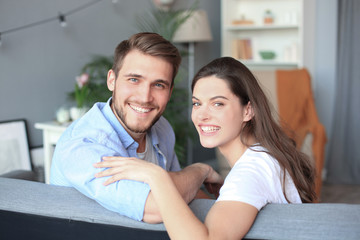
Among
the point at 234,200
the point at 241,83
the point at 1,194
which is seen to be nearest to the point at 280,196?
the point at 234,200

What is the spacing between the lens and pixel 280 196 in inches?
49.6

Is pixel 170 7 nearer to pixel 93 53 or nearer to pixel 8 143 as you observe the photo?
pixel 93 53

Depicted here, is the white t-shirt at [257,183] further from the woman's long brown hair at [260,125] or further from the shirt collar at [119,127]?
the shirt collar at [119,127]

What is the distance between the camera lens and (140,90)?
156 centimetres

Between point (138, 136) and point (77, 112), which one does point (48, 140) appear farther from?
point (138, 136)

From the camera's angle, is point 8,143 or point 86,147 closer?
point 86,147

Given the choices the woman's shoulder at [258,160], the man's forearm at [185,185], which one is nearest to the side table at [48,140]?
the man's forearm at [185,185]

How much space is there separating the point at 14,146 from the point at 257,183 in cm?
234

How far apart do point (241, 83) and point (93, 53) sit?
7.83 ft

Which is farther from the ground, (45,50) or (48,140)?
(45,50)

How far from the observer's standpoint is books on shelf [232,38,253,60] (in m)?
4.83

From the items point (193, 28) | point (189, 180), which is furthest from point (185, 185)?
point (193, 28)

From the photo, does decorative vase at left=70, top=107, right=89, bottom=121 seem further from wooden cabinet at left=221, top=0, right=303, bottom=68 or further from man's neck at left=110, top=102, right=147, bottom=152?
wooden cabinet at left=221, top=0, right=303, bottom=68

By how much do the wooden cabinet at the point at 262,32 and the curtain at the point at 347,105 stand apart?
0.47 meters
